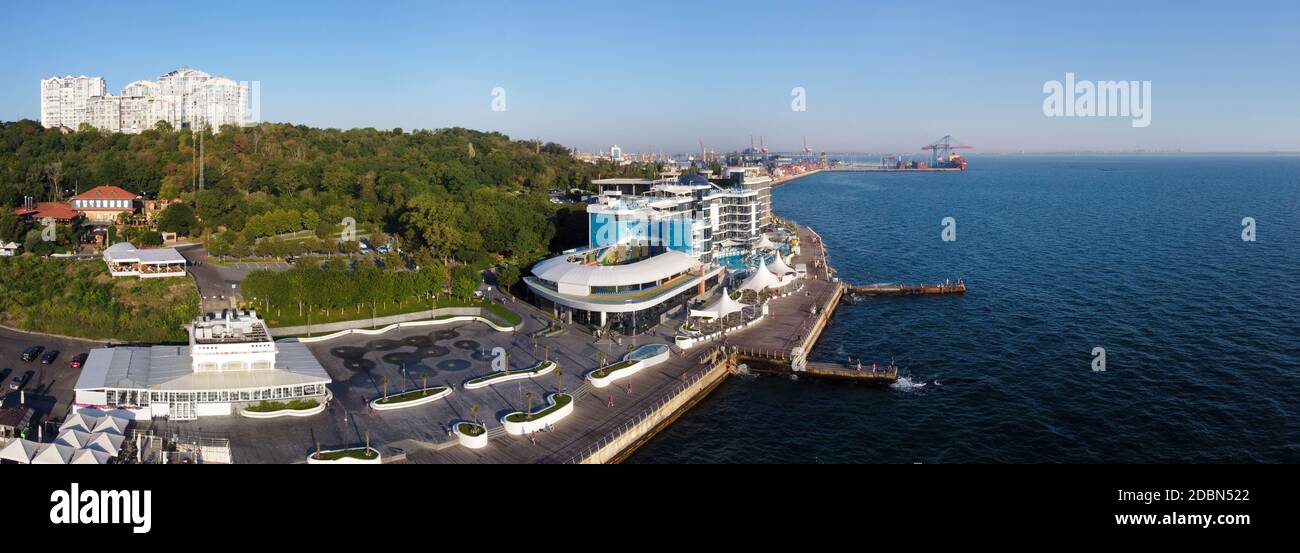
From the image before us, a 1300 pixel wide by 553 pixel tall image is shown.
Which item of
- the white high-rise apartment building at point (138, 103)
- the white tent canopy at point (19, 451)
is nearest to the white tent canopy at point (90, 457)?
the white tent canopy at point (19, 451)

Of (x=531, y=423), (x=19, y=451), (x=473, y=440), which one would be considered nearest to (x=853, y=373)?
(x=531, y=423)

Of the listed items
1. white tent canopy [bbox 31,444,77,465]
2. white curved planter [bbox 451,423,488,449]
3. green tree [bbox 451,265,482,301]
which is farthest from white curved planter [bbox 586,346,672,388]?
white tent canopy [bbox 31,444,77,465]

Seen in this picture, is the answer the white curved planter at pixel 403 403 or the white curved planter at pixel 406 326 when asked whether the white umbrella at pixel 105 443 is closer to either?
the white curved planter at pixel 403 403

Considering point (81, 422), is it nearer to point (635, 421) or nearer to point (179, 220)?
point (635, 421)

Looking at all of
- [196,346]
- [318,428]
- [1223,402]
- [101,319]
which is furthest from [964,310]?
[101,319]

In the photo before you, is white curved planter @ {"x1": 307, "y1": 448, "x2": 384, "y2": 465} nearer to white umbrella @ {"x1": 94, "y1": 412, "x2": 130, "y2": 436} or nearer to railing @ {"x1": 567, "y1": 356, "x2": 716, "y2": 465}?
railing @ {"x1": 567, "y1": 356, "x2": 716, "y2": 465}

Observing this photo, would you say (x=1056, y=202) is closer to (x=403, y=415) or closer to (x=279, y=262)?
(x=279, y=262)
